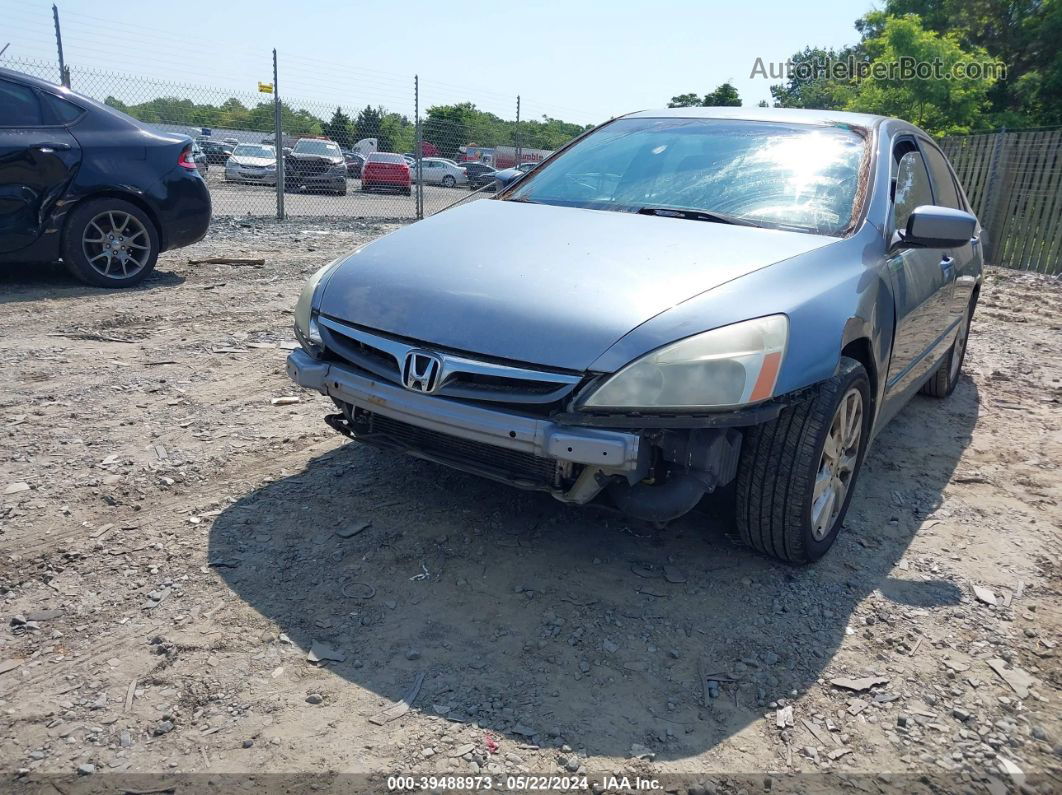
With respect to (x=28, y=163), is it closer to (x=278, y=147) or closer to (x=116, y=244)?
(x=116, y=244)

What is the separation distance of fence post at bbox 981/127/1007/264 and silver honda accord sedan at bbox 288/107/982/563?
33.5 ft

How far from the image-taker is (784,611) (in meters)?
2.71

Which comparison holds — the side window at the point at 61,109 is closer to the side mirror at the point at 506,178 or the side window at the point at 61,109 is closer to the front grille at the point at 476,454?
the side mirror at the point at 506,178

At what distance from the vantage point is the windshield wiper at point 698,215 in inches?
127

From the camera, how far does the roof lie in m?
3.81

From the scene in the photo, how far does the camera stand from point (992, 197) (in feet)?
40.7

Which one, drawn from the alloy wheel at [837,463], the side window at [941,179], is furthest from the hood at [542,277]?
the side window at [941,179]

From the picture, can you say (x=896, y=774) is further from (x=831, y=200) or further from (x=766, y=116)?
(x=766, y=116)

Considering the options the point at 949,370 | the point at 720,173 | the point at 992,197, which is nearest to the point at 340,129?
the point at 992,197

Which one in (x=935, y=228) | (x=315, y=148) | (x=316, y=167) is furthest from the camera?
(x=316, y=167)

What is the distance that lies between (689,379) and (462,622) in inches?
40.0

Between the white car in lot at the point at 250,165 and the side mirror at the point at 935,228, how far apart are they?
13.6 metres

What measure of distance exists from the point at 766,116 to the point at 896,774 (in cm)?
295

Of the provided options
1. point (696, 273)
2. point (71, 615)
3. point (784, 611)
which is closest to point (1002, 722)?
point (784, 611)
